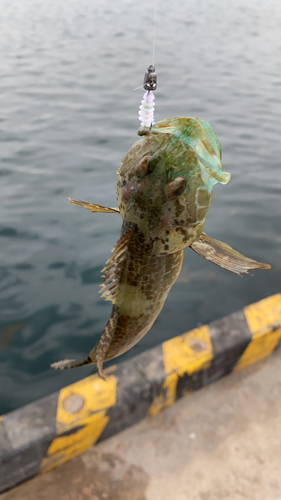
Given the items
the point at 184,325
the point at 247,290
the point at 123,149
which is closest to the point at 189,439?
the point at 184,325

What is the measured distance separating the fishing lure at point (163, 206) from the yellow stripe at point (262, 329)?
273 cm

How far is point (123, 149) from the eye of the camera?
8.55 metres

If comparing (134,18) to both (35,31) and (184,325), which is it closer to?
(35,31)

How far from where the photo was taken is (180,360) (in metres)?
3.92

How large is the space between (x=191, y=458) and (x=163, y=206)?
3.21 metres

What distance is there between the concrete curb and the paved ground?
0.43 feet

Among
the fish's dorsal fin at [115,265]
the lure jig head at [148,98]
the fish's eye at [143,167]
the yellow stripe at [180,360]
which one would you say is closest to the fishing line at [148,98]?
the lure jig head at [148,98]

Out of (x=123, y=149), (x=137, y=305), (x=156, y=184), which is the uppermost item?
(x=156, y=184)

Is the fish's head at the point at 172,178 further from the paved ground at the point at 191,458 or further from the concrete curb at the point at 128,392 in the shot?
the paved ground at the point at 191,458

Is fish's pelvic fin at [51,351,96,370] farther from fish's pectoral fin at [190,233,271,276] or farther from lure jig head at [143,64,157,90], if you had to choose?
lure jig head at [143,64,157,90]

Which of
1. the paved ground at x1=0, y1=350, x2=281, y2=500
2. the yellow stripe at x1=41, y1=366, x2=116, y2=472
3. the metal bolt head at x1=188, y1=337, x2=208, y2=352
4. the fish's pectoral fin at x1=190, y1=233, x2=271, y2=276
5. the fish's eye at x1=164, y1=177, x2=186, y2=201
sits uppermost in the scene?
the fish's eye at x1=164, y1=177, x2=186, y2=201

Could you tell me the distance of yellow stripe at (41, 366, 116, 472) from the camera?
3277mm

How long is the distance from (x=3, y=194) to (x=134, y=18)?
2412cm

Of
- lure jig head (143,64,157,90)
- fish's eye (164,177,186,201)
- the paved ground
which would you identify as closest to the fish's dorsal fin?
fish's eye (164,177,186,201)
